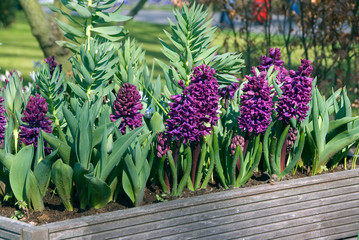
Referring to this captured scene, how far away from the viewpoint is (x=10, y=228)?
7.76ft

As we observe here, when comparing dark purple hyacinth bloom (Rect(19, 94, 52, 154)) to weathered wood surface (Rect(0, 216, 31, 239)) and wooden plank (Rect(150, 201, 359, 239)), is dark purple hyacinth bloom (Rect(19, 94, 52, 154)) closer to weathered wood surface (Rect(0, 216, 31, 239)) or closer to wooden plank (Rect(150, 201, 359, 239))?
weathered wood surface (Rect(0, 216, 31, 239))

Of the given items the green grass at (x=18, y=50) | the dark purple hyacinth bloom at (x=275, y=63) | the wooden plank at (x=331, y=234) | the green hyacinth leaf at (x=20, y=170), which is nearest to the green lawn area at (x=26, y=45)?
the green grass at (x=18, y=50)

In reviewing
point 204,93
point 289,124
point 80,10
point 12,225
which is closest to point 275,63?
point 289,124

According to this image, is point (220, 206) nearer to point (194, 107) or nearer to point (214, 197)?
point (214, 197)

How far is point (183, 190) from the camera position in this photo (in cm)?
288

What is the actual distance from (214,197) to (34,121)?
855 mm

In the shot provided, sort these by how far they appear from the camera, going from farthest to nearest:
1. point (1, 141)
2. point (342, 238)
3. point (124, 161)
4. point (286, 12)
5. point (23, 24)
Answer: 1. point (23, 24)
2. point (286, 12)
3. point (342, 238)
4. point (1, 141)
5. point (124, 161)

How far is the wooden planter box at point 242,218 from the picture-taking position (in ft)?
7.81

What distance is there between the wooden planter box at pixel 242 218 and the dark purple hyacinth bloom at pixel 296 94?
1.07 feet

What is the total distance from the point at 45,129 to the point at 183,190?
718 mm

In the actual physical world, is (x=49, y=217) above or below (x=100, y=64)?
below

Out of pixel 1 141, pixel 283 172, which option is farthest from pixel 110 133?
pixel 283 172

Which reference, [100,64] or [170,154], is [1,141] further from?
[170,154]

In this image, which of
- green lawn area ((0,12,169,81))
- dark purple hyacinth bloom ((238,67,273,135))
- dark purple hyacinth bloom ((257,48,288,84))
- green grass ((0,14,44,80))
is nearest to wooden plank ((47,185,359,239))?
dark purple hyacinth bloom ((238,67,273,135))
